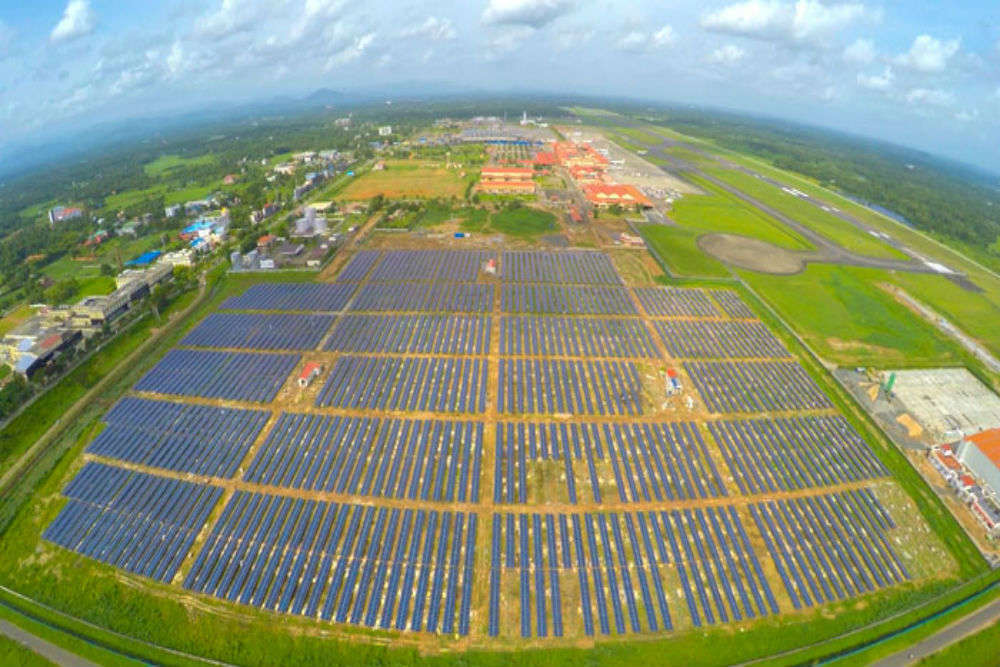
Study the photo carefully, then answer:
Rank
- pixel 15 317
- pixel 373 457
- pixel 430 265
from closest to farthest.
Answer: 1. pixel 373 457
2. pixel 15 317
3. pixel 430 265

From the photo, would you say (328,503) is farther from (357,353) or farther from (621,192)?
(621,192)

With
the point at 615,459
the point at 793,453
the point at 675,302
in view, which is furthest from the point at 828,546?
the point at 675,302

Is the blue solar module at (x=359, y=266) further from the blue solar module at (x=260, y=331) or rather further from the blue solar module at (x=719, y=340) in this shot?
the blue solar module at (x=719, y=340)

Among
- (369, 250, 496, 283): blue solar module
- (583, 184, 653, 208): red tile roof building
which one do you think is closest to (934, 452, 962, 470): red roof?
(369, 250, 496, 283): blue solar module

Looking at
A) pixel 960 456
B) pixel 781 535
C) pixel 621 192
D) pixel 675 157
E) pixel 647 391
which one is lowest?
pixel 781 535

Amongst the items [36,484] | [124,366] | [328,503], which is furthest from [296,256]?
[328,503]

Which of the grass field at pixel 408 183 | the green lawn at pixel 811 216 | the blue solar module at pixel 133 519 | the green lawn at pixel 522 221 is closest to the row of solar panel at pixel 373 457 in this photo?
the blue solar module at pixel 133 519

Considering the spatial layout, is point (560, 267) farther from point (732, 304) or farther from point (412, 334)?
point (412, 334)
